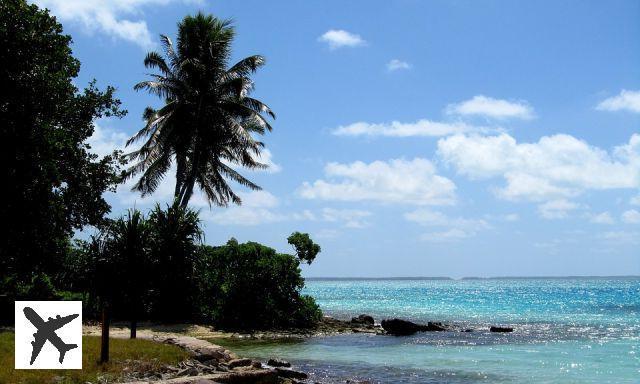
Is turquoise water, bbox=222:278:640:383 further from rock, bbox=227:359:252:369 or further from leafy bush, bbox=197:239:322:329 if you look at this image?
leafy bush, bbox=197:239:322:329

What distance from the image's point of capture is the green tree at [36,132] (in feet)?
64.8

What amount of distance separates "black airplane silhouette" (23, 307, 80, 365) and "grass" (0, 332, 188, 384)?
20.4 inches

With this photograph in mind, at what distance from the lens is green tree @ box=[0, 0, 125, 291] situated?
1975 centimetres

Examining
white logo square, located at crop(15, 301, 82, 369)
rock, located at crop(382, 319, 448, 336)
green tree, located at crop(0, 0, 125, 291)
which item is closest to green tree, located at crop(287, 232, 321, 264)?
rock, located at crop(382, 319, 448, 336)

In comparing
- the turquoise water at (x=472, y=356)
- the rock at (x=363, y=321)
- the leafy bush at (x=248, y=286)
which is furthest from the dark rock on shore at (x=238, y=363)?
the rock at (x=363, y=321)

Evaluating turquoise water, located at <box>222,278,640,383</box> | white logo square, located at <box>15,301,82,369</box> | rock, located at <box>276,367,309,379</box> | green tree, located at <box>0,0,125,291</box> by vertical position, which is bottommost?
turquoise water, located at <box>222,278,640,383</box>

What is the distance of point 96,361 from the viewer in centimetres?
1666

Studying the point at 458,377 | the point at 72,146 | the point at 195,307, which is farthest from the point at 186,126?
the point at 458,377

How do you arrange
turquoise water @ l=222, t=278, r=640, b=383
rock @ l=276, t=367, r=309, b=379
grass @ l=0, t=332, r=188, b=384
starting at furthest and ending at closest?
turquoise water @ l=222, t=278, r=640, b=383 < rock @ l=276, t=367, r=309, b=379 < grass @ l=0, t=332, r=188, b=384

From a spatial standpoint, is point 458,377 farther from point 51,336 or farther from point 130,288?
point 51,336

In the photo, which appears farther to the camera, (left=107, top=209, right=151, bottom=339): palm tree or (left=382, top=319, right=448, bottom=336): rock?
(left=382, top=319, right=448, bottom=336): rock

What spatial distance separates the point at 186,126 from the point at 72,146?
15.8 metres

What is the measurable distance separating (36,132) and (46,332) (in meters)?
7.47

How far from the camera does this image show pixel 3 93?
776 inches
